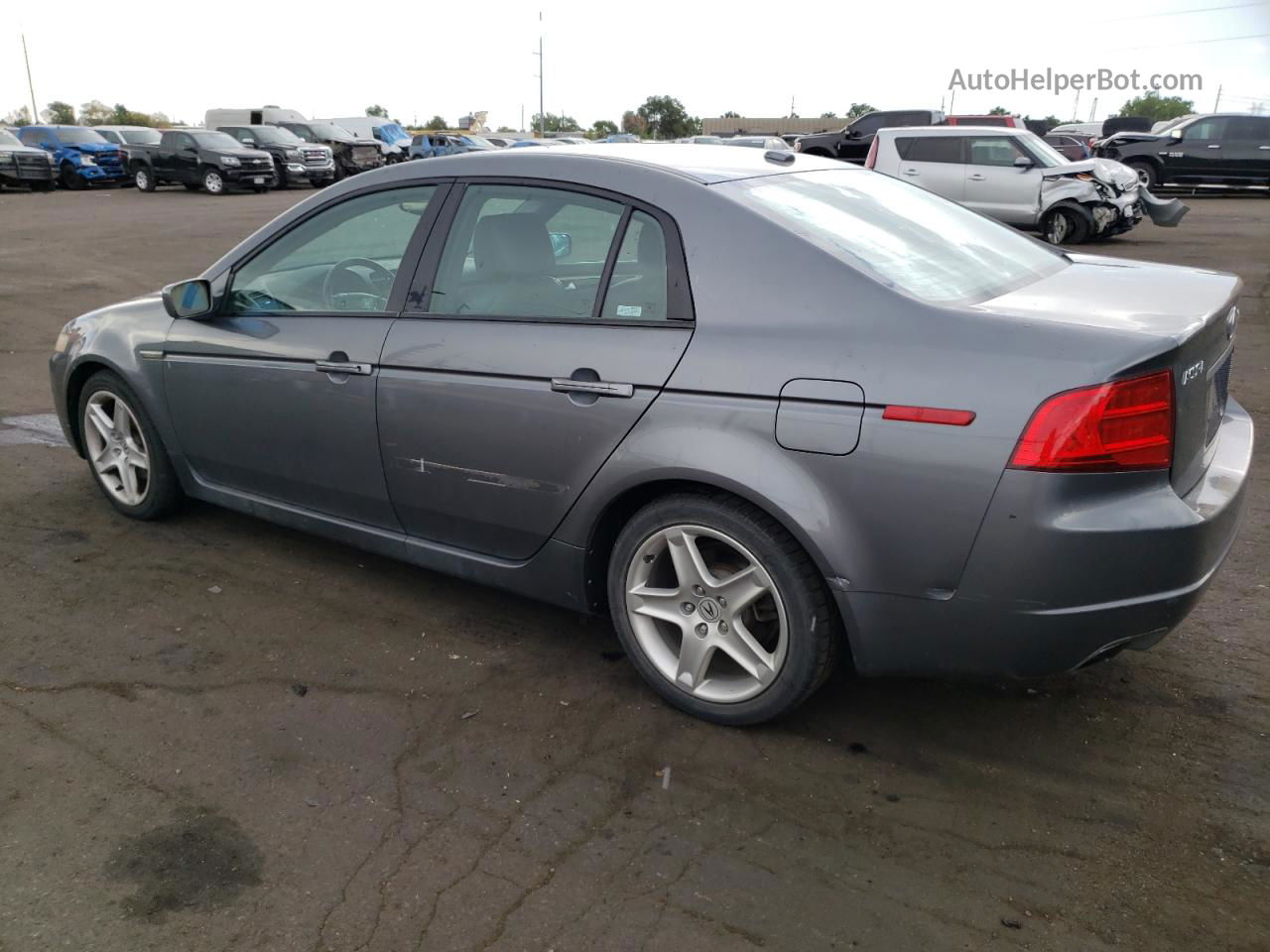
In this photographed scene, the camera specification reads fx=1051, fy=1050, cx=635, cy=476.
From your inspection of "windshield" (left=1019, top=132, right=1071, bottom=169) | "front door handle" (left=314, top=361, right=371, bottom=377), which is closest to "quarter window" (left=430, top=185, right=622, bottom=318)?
"front door handle" (left=314, top=361, right=371, bottom=377)

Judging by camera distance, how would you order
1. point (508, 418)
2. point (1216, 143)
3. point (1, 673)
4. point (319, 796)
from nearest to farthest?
point (319, 796), point (508, 418), point (1, 673), point (1216, 143)

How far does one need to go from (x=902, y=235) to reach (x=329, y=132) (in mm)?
33399

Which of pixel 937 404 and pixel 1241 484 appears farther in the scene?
pixel 1241 484

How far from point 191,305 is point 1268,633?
Result: 163 inches

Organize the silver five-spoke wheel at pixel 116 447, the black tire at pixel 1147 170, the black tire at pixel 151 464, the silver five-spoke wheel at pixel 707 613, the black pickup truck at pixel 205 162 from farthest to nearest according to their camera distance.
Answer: the black pickup truck at pixel 205 162, the black tire at pixel 1147 170, the silver five-spoke wheel at pixel 116 447, the black tire at pixel 151 464, the silver five-spoke wheel at pixel 707 613

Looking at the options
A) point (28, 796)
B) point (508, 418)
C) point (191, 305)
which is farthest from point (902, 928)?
point (191, 305)

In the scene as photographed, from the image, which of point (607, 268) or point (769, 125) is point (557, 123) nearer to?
point (769, 125)

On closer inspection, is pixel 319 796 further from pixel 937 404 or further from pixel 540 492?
pixel 937 404

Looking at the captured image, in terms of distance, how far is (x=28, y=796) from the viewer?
2.86 meters

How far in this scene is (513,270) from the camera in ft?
11.3

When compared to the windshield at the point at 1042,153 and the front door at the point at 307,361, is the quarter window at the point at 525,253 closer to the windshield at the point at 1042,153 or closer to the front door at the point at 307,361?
the front door at the point at 307,361

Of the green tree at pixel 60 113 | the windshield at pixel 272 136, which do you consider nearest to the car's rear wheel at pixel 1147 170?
the windshield at pixel 272 136

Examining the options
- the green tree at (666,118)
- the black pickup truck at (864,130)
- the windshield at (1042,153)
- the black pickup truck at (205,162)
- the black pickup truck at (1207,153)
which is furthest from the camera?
the green tree at (666,118)

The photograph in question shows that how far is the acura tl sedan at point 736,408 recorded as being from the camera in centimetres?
256
